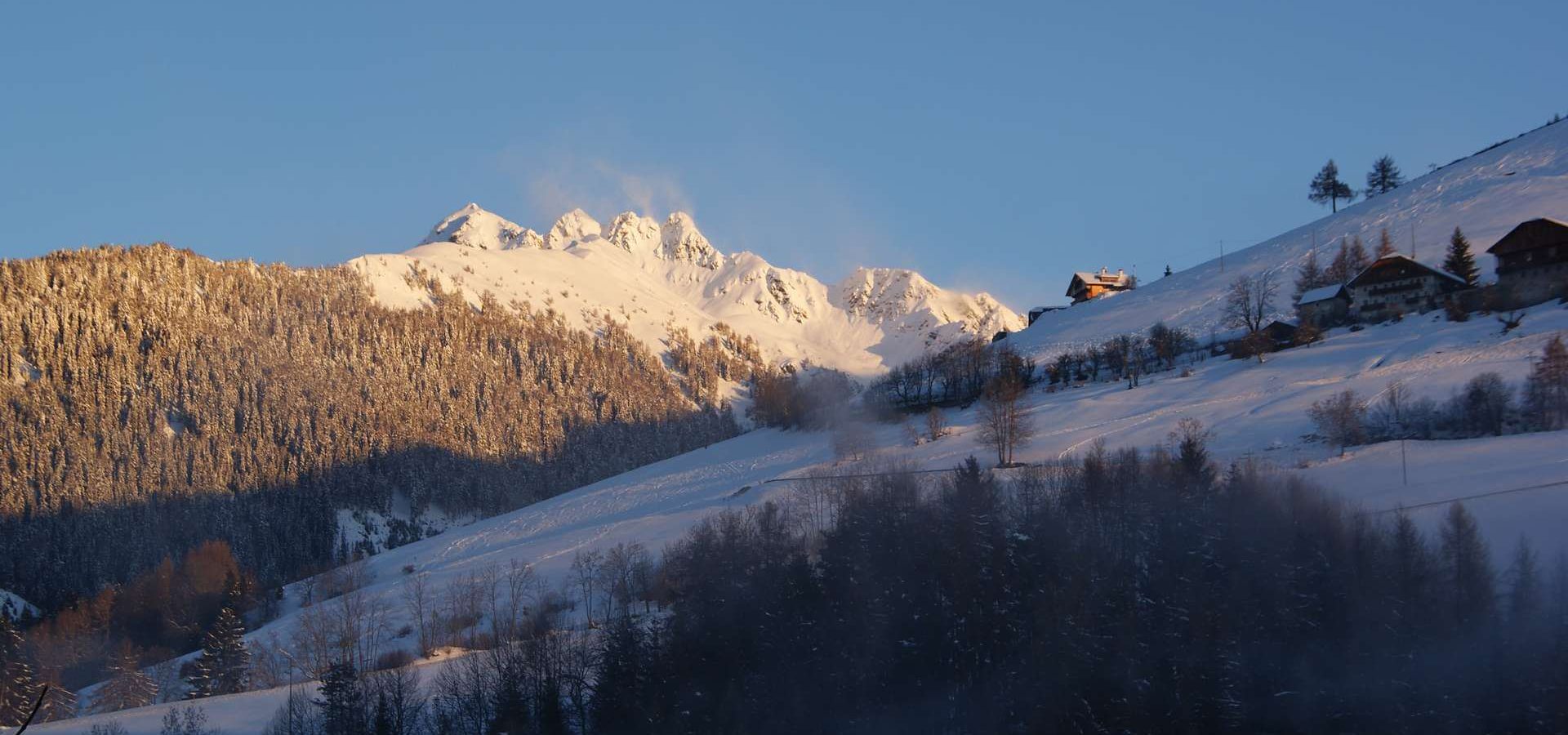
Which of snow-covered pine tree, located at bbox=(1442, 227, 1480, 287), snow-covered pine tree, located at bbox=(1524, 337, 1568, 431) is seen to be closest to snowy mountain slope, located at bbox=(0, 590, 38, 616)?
snow-covered pine tree, located at bbox=(1524, 337, 1568, 431)

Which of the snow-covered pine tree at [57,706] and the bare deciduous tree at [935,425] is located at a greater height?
the bare deciduous tree at [935,425]

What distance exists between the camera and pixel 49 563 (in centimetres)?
13525

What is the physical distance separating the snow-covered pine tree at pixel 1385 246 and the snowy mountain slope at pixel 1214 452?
1925cm

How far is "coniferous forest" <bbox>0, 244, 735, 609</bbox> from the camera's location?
5610 inches

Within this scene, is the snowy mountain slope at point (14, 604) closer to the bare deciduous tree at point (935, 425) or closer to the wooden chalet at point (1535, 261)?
the bare deciduous tree at point (935, 425)

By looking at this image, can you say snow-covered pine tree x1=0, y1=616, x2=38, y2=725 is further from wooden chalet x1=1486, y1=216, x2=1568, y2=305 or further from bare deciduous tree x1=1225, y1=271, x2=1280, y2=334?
wooden chalet x1=1486, y1=216, x2=1568, y2=305

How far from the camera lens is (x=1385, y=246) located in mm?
106312

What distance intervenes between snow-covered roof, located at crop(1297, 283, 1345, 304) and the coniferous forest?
112344mm

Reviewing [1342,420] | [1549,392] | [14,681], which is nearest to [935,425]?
[1342,420]

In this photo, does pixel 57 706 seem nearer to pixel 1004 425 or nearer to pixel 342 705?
pixel 342 705

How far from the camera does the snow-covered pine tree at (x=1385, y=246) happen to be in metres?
104

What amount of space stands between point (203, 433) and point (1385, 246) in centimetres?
15189

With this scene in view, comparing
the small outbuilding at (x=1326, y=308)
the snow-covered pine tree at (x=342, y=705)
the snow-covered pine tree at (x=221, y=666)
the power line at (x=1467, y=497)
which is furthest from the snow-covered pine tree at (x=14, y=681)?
the small outbuilding at (x=1326, y=308)

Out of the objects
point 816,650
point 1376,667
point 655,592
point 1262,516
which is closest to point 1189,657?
point 1376,667
